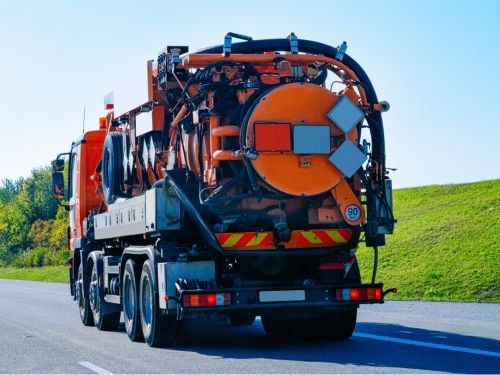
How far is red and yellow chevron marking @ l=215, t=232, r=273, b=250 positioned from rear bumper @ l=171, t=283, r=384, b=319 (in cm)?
52

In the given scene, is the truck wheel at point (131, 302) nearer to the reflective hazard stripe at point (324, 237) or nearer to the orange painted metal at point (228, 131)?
the reflective hazard stripe at point (324, 237)

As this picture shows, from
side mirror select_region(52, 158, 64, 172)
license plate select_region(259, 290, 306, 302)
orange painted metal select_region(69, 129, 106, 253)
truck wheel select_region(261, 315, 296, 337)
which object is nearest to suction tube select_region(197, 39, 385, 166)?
license plate select_region(259, 290, 306, 302)

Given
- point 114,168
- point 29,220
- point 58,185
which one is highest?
point 29,220

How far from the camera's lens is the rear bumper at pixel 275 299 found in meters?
11.3

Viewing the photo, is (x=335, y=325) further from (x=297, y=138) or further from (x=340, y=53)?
(x=340, y=53)

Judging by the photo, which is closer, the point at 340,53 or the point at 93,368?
the point at 93,368

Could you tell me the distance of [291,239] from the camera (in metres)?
11.8

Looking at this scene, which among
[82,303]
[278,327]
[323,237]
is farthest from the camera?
[82,303]

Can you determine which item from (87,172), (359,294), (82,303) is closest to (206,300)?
(359,294)

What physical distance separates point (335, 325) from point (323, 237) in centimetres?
152

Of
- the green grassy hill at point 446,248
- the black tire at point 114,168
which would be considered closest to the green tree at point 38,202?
the green grassy hill at point 446,248

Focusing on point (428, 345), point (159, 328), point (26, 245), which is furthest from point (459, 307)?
point (26, 245)

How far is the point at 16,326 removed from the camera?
16750 millimetres

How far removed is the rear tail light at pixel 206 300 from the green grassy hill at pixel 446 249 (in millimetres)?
8453
